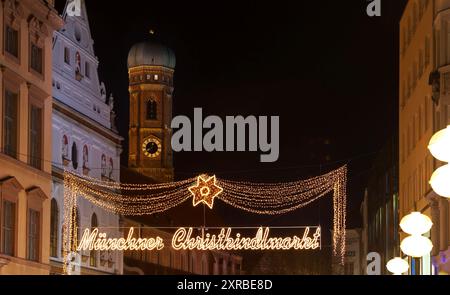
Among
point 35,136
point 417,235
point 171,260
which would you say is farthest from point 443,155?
point 171,260

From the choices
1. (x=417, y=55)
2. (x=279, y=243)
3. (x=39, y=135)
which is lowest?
(x=279, y=243)

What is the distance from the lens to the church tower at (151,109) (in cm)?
9931

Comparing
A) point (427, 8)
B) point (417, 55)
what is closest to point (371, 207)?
point (417, 55)

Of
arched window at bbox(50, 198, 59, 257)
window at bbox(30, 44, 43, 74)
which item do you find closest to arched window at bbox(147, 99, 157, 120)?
arched window at bbox(50, 198, 59, 257)

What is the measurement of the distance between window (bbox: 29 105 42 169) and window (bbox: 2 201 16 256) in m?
2.53

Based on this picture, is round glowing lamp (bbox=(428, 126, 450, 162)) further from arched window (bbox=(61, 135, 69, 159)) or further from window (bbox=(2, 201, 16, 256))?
arched window (bbox=(61, 135, 69, 159))

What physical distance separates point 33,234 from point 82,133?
67.3 feet

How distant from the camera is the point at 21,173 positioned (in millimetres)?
38625

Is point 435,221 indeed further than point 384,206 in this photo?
No

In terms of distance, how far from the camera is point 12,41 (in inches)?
1503

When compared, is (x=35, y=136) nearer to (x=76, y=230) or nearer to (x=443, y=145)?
(x=76, y=230)

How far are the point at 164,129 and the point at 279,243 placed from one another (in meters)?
62.5

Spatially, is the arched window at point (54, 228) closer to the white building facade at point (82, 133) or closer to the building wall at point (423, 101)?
the white building facade at point (82, 133)
